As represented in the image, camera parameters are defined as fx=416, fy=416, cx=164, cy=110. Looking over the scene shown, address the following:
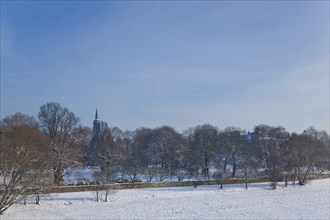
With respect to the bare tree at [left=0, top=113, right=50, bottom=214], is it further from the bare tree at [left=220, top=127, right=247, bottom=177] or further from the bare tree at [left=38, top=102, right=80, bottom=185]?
the bare tree at [left=220, top=127, right=247, bottom=177]

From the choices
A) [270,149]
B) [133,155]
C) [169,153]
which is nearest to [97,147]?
[133,155]

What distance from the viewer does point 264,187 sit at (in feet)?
180

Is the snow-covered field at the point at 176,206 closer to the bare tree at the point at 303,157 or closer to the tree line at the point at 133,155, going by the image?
the tree line at the point at 133,155

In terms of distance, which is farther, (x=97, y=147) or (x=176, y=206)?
(x=97, y=147)

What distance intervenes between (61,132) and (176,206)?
2866 cm

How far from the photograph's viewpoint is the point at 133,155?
3113 inches

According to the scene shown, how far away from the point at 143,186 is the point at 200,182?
8582 millimetres

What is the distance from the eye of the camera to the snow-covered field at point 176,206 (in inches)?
1248

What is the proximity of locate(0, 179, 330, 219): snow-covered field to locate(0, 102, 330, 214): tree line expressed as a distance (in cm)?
246

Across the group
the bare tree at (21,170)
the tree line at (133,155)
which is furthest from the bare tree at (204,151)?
the bare tree at (21,170)

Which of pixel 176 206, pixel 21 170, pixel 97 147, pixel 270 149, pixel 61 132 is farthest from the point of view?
pixel 97 147

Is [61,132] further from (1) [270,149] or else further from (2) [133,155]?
(1) [270,149]

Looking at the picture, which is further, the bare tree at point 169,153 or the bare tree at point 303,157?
the bare tree at point 169,153

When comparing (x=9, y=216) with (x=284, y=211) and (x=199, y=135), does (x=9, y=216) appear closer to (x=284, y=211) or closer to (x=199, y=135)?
(x=284, y=211)
